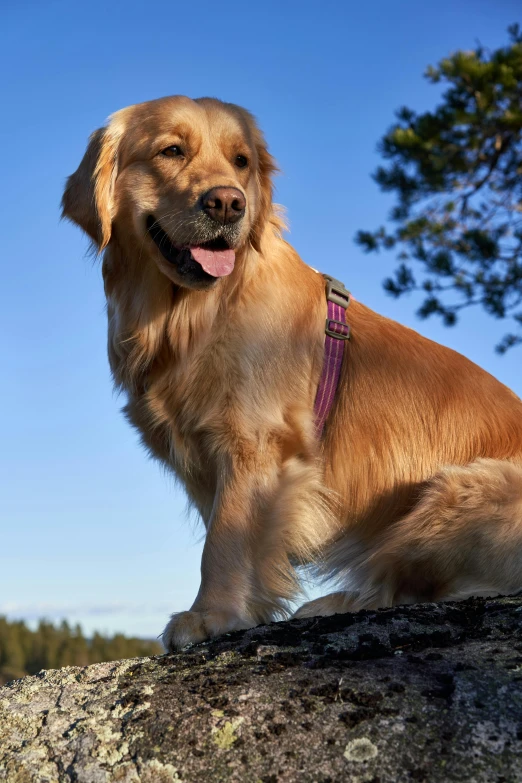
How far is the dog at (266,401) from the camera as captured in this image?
3334mm

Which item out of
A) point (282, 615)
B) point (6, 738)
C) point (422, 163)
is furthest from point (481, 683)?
point (422, 163)

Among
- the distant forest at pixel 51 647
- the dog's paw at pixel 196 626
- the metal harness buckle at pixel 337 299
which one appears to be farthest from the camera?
the distant forest at pixel 51 647

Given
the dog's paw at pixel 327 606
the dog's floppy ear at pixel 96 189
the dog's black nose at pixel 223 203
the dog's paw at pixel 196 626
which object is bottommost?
the dog's paw at pixel 196 626

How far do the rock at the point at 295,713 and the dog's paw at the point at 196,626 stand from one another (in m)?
0.52

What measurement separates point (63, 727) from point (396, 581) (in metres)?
1.79

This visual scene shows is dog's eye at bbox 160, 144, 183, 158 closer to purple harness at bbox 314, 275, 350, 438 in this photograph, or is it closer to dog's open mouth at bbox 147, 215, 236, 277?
dog's open mouth at bbox 147, 215, 236, 277

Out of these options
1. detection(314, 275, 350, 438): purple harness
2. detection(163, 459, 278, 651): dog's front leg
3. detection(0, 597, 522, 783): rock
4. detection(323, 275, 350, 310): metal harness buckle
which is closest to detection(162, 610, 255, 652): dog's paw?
detection(163, 459, 278, 651): dog's front leg

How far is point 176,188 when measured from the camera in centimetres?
348

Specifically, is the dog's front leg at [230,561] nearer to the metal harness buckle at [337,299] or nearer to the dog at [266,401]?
the dog at [266,401]

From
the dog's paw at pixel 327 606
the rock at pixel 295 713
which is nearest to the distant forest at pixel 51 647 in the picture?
the dog's paw at pixel 327 606

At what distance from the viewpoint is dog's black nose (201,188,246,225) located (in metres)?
3.33

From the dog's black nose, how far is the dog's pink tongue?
0.16 m

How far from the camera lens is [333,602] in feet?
12.1

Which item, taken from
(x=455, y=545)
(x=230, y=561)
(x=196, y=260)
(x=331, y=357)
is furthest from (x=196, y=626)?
(x=196, y=260)
